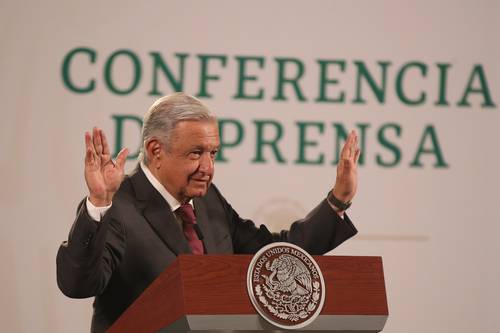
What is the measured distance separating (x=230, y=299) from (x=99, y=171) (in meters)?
0.48

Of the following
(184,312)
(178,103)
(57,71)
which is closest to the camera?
(184,312)

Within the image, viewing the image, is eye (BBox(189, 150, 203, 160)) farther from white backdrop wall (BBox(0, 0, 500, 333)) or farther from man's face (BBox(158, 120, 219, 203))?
white backdrop wall (BBox(0, 0, 500, 333))

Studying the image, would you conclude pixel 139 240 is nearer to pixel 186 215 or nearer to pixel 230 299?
pixel 186 215

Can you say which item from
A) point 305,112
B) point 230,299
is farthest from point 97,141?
point 305,112

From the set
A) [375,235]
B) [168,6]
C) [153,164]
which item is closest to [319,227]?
[153,164]

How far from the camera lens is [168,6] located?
4.34 metres

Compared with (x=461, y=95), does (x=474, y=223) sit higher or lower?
lower

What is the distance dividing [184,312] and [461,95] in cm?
273

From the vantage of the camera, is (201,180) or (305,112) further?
(305,112)

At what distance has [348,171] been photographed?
2.70 meters

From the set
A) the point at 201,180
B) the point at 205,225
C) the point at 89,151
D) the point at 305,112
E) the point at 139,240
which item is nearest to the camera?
the point at 89,151

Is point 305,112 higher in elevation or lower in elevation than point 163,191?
higher

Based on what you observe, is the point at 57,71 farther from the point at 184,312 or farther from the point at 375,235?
the point at 184,312

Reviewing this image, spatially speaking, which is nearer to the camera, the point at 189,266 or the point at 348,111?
the point at 189,266
